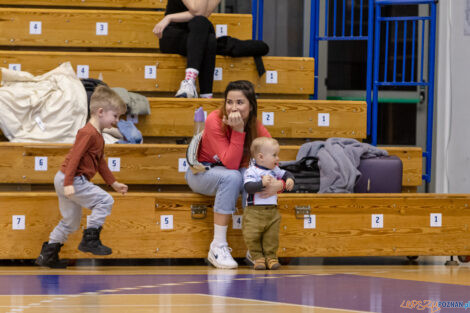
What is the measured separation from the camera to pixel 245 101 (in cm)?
360

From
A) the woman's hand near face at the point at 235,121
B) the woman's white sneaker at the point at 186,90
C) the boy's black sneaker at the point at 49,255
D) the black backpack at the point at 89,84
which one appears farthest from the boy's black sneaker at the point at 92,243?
the woman's white sneaker at the point at 186,90

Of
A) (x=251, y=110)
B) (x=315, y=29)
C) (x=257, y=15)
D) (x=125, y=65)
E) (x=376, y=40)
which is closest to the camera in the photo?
(x=251, y=110)

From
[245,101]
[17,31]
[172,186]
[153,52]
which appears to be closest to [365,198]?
[245,101]

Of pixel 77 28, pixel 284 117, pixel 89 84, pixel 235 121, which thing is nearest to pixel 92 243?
pixel 235 121

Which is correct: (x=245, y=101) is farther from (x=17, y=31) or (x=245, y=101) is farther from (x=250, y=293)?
(x=17, y=31)

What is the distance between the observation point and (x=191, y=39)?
459cm

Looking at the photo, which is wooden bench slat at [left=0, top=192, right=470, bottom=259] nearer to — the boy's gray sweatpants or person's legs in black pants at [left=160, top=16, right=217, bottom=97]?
the boy's gray sweatpants

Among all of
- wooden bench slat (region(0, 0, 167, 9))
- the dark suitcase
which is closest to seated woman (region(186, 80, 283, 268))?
the dark suitcase

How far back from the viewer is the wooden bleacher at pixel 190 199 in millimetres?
3629

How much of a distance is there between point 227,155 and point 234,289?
0.91m

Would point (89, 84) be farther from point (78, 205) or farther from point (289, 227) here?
point (289, 227)

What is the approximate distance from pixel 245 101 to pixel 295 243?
710 mm

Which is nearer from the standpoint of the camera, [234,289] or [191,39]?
[234,289]

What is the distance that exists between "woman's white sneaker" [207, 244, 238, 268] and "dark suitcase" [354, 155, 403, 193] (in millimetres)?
784
